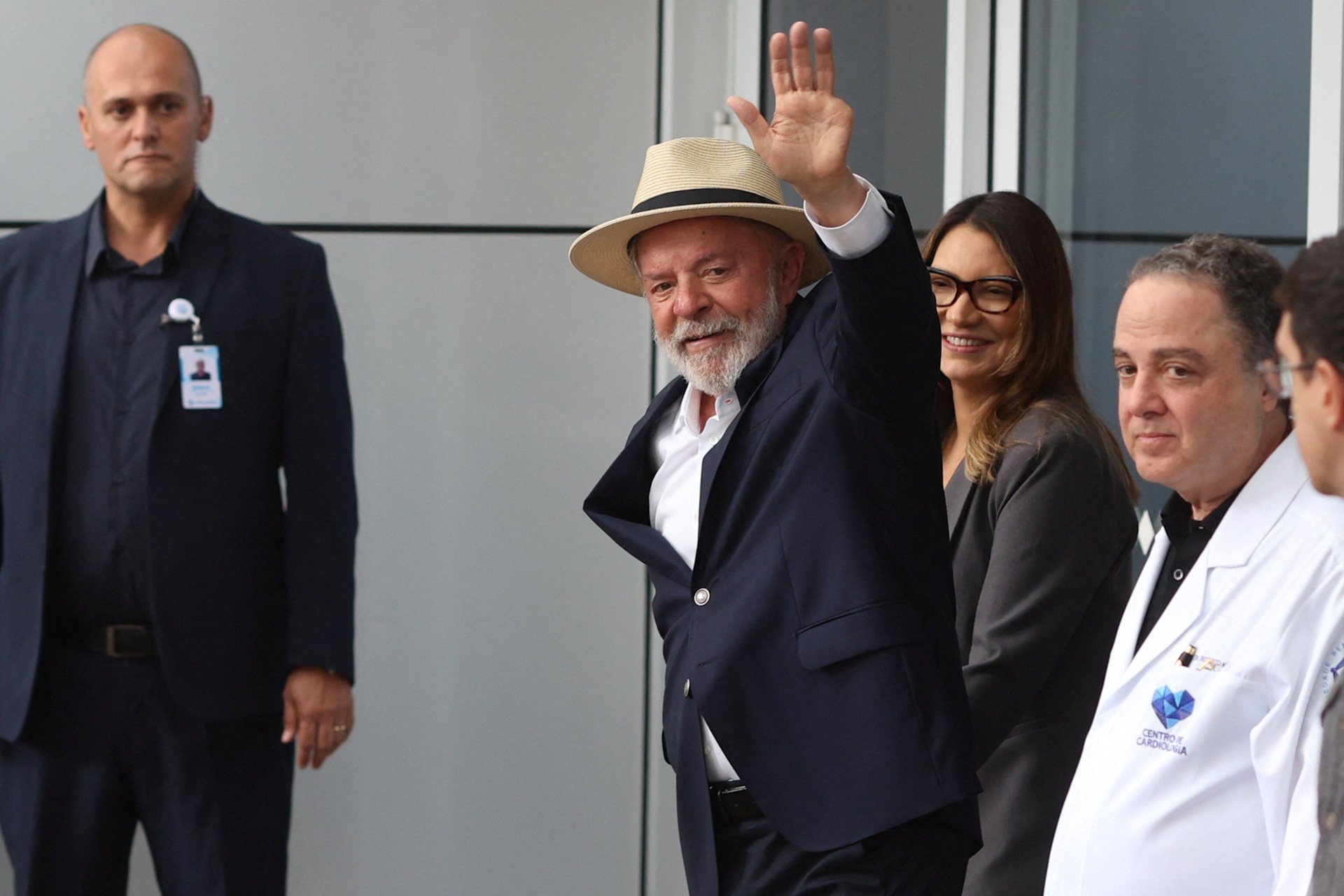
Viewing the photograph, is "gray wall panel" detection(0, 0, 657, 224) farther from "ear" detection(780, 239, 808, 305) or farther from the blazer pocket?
the blazer pocket

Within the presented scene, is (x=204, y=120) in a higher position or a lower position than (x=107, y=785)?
higher

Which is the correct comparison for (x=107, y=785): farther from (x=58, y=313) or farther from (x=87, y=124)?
(x=87, y=124)

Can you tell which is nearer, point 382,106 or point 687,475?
point 687,475

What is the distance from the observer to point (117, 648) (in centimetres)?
269

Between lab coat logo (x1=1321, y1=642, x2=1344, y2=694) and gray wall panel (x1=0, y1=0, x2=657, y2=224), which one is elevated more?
gray wall panel (x1=0, y1=0, x2=657, y2=224)

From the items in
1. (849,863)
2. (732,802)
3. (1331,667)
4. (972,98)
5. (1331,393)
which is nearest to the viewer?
(1331,393)

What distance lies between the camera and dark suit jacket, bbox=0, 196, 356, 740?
271 centimetres

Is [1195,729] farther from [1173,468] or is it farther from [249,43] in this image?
[249,43]

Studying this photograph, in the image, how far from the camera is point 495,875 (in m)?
A: 4.33

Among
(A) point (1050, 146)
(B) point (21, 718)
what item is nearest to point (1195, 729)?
(A) point (1050, 146)

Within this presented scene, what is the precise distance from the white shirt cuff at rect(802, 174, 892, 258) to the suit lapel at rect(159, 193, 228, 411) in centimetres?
140

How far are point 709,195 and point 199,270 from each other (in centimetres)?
108

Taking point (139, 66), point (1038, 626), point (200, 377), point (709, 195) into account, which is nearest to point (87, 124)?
point (139, 66)

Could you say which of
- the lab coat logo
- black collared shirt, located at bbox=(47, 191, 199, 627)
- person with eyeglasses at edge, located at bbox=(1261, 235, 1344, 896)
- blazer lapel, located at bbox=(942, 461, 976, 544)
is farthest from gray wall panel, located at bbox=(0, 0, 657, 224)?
person with eyeglasses at edge, located at bbox=(1261, 235, 1344, 896)
